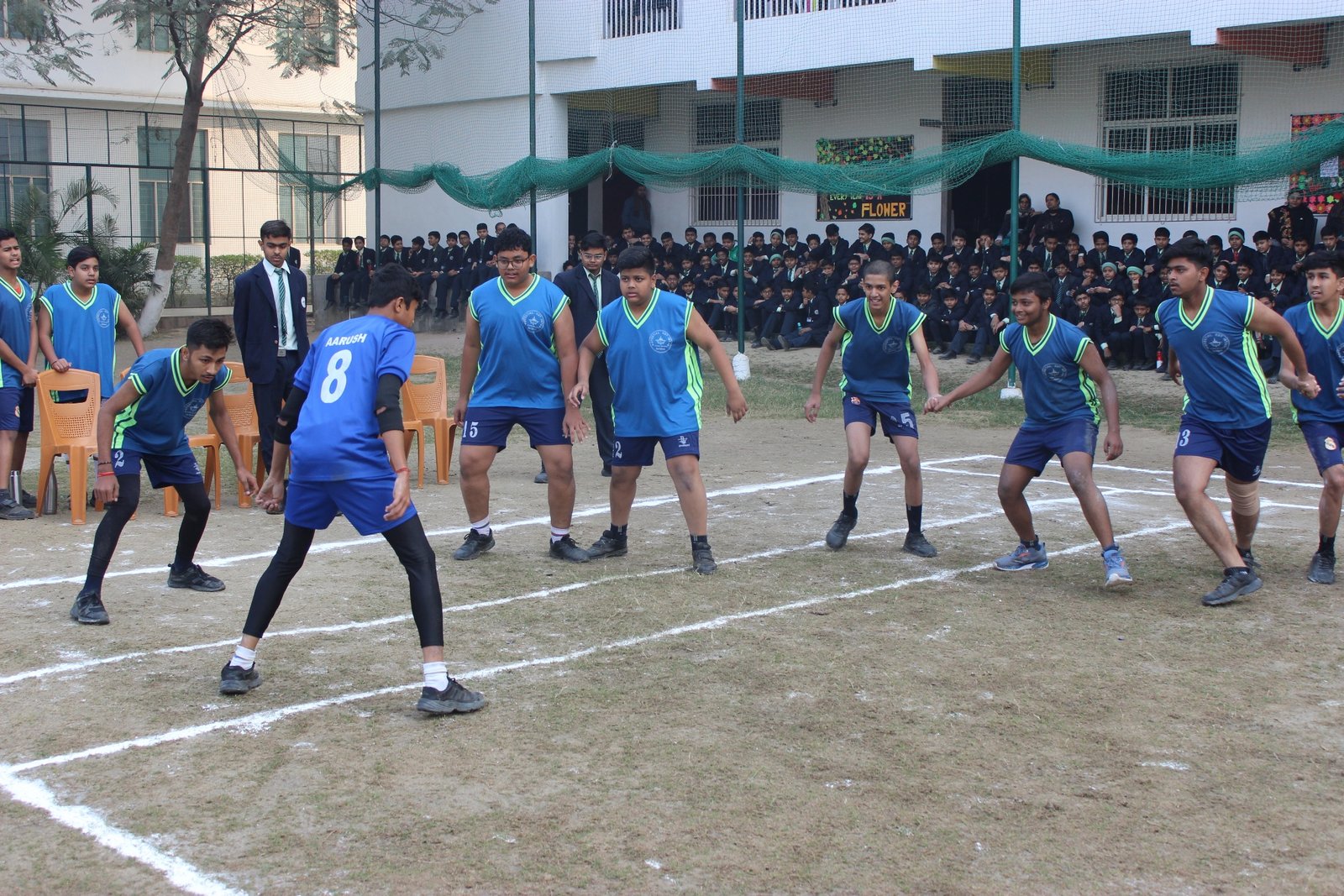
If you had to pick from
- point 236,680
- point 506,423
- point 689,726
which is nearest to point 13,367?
point 506,423

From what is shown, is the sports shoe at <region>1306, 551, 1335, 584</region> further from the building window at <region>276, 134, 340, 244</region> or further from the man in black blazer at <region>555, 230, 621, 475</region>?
the building window at <region>276, 134, 340, 244</region>

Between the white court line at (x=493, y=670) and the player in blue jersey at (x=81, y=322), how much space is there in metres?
4.55

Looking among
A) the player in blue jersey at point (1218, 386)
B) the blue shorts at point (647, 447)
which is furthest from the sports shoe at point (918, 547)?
the player in blue jersey at point (1218, 386)

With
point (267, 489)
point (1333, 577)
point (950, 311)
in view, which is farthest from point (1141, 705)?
point (950, 311)

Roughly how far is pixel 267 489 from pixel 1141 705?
11.5 ft

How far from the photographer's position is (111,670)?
578 cm

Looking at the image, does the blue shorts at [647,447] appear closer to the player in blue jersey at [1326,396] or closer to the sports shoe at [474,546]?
the sports shoe at [474,546]

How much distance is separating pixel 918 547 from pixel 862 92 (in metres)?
15.3

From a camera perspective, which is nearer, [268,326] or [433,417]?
[268,326]

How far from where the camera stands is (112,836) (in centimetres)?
414

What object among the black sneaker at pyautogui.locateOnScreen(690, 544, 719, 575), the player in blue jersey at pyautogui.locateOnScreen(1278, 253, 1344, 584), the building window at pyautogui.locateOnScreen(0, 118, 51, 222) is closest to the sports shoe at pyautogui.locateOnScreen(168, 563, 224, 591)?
the black sneaker at pyautogui.locateOnScreen(690, 544, 719, 575)

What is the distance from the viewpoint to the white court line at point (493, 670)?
15.9ft

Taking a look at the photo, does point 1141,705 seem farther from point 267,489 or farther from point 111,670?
point 111,670

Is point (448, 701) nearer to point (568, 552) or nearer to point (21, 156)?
point (568, 552)
